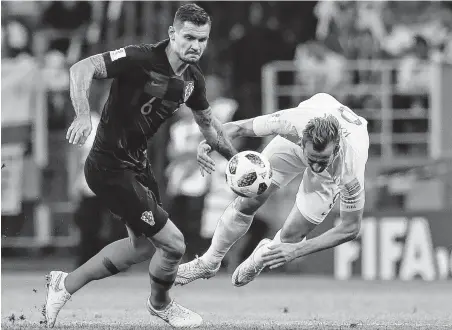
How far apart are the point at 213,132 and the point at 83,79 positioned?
5.60 ft

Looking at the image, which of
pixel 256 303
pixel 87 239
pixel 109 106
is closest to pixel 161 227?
pixel 109 106

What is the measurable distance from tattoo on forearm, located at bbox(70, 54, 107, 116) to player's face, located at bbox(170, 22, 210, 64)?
641mm

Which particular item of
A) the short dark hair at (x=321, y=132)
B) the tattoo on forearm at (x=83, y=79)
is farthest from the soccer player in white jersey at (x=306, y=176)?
the tattoo on forearm at (x=83, y=79)

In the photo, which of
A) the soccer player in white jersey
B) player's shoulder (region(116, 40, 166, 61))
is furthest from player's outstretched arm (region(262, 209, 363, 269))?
player's shoulder (region(116, 40, 166, 61))

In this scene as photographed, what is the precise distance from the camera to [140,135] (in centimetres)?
921

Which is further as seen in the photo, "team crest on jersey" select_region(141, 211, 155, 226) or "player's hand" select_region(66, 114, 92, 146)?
"team crest on jersey" select_region(141, 211, 155, 226)

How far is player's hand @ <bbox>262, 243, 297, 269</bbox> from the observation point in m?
8.93

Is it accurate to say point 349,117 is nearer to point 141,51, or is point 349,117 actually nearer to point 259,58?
point 141,51

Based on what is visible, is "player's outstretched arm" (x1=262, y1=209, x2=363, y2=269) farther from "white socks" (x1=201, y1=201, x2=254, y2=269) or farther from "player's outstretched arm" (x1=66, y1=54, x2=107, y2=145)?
"player's outstretched arm" (x1=66, y1=54, x2=107, y2=145)

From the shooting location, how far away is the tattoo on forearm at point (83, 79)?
27.5 feet

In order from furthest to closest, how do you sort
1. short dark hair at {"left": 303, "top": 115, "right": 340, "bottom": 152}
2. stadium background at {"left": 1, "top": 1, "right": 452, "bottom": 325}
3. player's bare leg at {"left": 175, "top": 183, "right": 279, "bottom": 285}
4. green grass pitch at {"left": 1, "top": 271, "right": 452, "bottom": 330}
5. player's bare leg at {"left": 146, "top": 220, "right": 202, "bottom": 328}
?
stadium background at {"left": 1, "top": 1, "right": 452, "bottom": 325}
player's bare leg at {"left": 175, "top": 183, "right": 279, "bottom": 285}
green grass pitch at {"left": 1, "top": 271, "right": 452, "bottom": 330}
player's bare leg at {"left": 146, "top": 220, "right": 202, "bottom": 328}
short dark hair at {"left": 303, "top": 115, "right": 340, "bottom": 152}

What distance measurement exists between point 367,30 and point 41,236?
634 cm

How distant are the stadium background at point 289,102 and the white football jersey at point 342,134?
21.7 ft

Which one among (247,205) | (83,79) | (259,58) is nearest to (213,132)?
(247,205)
